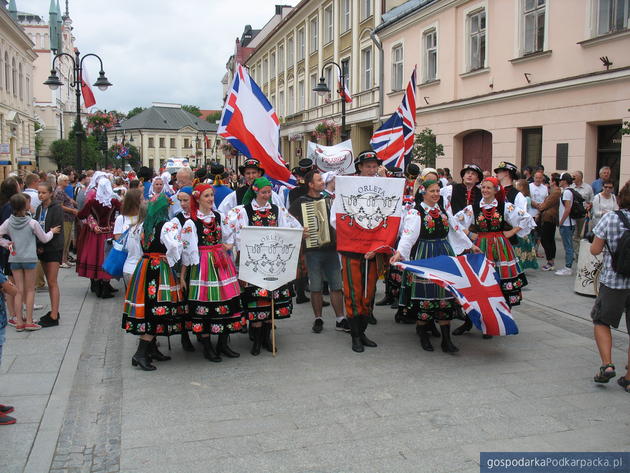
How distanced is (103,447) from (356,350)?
2.94 meters

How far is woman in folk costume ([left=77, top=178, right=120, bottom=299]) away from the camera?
954 cm

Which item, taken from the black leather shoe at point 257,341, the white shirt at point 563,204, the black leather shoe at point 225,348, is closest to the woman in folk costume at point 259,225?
the black leather shoe at point 257,341

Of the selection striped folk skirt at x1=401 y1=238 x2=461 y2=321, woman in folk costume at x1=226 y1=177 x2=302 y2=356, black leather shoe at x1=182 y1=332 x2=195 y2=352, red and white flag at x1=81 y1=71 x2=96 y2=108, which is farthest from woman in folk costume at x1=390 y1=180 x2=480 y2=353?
red and white flag at x1=81 y1=71 x2=96 y2=108

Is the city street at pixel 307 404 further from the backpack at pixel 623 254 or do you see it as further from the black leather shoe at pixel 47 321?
the backpack at pixel 623 254

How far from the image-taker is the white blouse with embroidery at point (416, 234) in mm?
6351

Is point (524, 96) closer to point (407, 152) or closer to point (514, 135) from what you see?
point (514, 135)

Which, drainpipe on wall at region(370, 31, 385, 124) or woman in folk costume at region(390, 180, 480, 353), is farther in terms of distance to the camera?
drainpipe on wall at region(370, 31, 385, 124)

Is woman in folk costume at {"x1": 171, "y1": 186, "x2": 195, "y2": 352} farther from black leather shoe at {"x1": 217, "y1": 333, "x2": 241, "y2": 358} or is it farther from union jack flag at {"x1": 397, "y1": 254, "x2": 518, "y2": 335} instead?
union jack flag at {"x1": 397, "y1": 254, "x2": 518, "y2": 335}

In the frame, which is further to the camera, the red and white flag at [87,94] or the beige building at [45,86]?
the beige building at [45,86]

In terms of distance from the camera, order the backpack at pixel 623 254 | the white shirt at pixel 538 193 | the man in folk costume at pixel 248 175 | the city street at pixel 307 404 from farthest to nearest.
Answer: the white shirt at pixel 538 193 < the man in folk costume at pixel 248 175 < the backpack at pixel 623 254 < the city street at pixel 307 404

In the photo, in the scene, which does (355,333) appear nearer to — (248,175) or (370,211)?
(370,211)

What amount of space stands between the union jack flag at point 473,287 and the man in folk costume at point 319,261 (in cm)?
130

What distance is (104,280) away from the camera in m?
9.59

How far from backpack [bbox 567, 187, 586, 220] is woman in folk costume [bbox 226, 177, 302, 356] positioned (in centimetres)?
675
